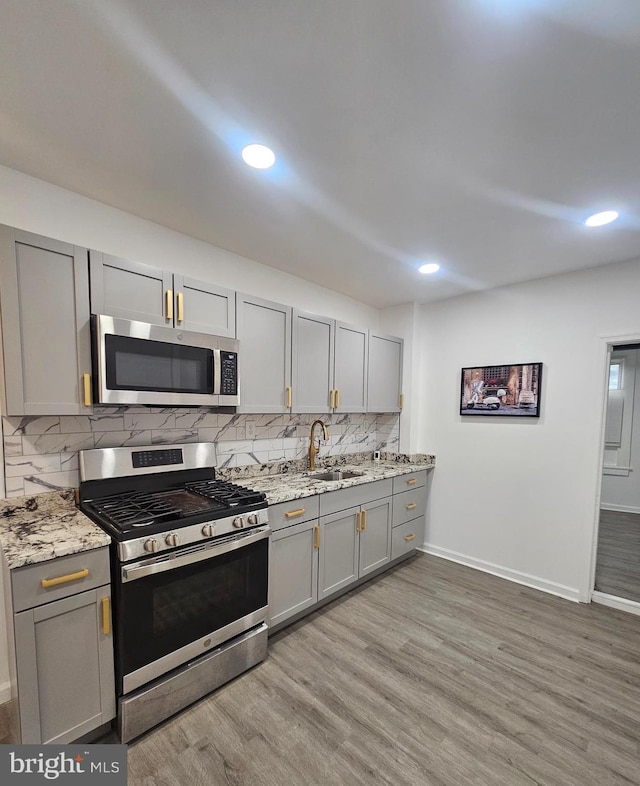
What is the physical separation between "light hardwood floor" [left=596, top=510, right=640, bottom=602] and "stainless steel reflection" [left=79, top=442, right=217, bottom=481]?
350 cm

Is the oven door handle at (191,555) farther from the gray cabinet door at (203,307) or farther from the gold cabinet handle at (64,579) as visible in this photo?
the gray cabinet door at (203,307)

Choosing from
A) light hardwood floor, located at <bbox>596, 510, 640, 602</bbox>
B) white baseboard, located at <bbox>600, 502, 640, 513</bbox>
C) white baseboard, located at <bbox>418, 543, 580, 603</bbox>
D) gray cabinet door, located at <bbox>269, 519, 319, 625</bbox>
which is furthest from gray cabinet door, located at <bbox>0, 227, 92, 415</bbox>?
white baseboard, located at <bbox>600, 502, 640, 513</bbox>

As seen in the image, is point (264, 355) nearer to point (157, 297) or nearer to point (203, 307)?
point (203, 307)

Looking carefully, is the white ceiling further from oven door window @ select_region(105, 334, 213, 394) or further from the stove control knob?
the stove control knob

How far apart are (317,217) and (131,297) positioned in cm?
116

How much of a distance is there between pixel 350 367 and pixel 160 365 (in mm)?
1769

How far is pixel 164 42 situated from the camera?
108 cm

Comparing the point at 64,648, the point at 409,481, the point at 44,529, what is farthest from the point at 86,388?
the point at 409,481

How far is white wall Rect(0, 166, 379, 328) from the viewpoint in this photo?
1766mm

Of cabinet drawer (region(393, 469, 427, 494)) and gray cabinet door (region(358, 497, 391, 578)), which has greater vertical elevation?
cabinet drawer (region(393, 469, 427, 494))

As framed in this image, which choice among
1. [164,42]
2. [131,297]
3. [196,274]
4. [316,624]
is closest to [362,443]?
[316,624]

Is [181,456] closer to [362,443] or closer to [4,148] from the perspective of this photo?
[4,148]

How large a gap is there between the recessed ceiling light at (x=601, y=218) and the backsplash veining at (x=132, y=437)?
2447 mm

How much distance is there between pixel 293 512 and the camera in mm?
2299
